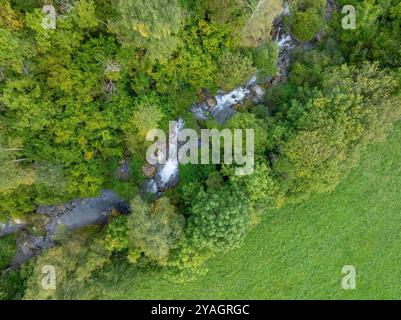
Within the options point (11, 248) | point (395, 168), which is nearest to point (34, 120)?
point (11, 248)

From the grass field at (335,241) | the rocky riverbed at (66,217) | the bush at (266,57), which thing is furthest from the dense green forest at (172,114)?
the grass field at (335,241)

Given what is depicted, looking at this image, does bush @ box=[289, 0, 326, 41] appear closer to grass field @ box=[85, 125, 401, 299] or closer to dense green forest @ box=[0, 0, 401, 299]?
dense green forest @ box=[0, 0, 401, 299]

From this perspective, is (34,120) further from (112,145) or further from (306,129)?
(306,129)

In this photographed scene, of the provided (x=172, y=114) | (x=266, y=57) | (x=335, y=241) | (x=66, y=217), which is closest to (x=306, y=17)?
(x=266, y=57)

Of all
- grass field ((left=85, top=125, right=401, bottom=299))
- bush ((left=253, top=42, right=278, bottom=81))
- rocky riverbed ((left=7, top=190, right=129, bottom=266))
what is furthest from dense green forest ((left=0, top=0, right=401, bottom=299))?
grass field ((left=85, top=125, right=401, bottom=299))

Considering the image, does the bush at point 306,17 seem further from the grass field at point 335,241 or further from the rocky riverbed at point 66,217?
the rocky riverbed at point 66,217
